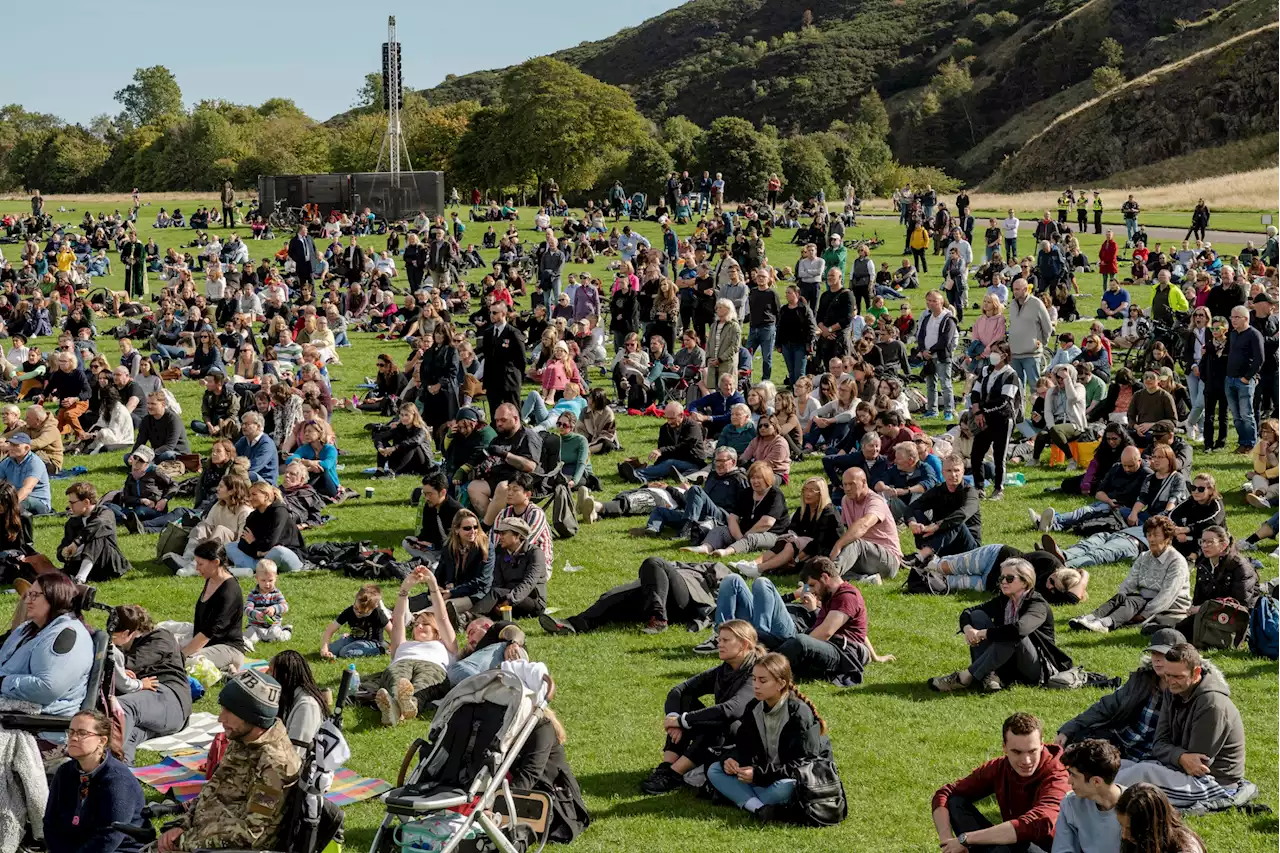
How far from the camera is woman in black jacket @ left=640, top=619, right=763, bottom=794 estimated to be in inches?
355

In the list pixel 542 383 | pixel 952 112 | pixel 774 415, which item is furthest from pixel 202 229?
pixel 952 112

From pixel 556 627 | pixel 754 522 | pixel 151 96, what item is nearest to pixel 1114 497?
pixel 754 522

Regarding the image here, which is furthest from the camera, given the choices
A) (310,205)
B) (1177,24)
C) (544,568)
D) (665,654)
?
(1177,24)

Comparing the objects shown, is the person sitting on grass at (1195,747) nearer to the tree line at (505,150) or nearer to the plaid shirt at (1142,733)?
the plaid shirt at (1142,733)

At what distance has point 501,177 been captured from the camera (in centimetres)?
7325

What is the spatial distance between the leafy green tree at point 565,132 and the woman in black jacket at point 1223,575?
61.6 m

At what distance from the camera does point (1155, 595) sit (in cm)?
1183

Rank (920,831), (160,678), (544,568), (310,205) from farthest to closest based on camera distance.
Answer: (310,205)
(544,568)
(160,678)
(920,831)

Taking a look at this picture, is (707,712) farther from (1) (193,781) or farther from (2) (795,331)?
(2) (795,331)

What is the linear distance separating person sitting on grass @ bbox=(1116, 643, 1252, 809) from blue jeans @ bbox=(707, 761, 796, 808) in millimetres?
1900

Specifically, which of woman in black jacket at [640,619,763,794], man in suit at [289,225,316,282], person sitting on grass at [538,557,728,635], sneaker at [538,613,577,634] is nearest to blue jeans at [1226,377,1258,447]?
person sitting on grass at [538,557,728,635]

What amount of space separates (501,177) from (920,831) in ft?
220

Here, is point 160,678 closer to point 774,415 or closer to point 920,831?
point 920,831

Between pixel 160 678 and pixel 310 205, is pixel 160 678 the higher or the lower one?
the lower one
